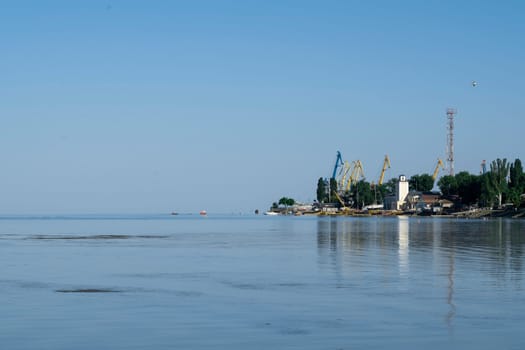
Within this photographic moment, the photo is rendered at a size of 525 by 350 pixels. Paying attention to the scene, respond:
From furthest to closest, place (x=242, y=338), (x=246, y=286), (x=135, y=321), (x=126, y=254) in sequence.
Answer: (x=126, y=254) < (x=246, y=286) < (x=135, y=321) < (x=242, y=338)

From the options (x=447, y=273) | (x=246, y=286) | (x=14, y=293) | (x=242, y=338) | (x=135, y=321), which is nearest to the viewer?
(x=242, y=338)

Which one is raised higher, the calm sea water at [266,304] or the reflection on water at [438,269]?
the reflection on water at [438,269]

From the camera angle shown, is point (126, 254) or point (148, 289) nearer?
point (148, 289)

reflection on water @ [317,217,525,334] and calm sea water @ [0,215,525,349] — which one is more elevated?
reflection on water @ [317,217,525,334]

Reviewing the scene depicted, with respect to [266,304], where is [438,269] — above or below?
above

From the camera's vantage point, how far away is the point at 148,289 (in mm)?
28094

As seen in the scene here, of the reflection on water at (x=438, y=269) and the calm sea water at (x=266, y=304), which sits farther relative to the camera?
the reflection on water at (x=438, y=269)

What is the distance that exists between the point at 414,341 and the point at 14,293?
15.0 m

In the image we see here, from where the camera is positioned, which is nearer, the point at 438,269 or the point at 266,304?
the point at 266,304

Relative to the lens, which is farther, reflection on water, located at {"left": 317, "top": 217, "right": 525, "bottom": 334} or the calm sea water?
reflection on water, located at {"left": 317, "top": 217, "right": 525, "bottom": 334}

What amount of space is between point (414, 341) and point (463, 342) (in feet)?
3.38

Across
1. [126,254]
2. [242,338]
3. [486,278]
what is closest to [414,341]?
[242,338]

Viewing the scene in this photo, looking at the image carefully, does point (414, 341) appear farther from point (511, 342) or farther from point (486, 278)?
point (486, 278)

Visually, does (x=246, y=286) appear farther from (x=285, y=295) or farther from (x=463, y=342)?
(x=463, y=342)
